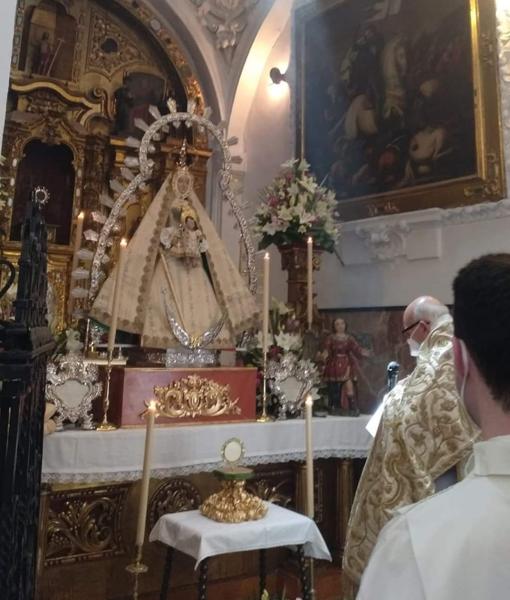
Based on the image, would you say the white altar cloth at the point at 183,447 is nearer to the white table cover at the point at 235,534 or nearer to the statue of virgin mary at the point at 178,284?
the white table cover at the point at 235,534

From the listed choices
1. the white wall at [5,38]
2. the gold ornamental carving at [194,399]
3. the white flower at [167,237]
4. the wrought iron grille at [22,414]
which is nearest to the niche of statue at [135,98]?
the white flower at [167,237]

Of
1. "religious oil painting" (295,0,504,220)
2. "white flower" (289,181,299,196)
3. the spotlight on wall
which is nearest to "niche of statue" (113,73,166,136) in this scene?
the spotlight on wall

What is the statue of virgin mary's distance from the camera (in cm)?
348

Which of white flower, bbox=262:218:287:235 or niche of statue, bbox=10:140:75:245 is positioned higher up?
niche of statue, bbox=10:140:75:245

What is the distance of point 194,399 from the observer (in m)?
3.36

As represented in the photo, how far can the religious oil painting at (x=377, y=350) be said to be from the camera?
4.49m

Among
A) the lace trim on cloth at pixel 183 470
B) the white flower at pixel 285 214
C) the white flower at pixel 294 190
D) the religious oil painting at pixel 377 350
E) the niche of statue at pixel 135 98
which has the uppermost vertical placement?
the niche of statue at pixel 135 98

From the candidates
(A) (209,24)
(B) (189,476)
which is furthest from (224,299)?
(A) (209,24)

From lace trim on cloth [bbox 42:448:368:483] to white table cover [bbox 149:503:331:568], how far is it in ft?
1.25

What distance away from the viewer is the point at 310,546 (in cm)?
261

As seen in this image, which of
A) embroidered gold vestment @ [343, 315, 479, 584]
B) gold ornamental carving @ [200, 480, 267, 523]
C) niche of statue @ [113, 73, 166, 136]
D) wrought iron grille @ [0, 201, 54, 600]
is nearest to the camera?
wrought iron grille @ [0, 201, 54, 600]

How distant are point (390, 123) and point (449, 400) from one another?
128 inches

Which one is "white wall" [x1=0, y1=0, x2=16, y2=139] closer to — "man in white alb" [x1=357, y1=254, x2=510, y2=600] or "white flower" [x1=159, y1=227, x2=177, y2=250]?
"man in white alb" [x1=357, y1=254, x2=510, y2=600]

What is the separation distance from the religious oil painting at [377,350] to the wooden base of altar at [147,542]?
913mm
